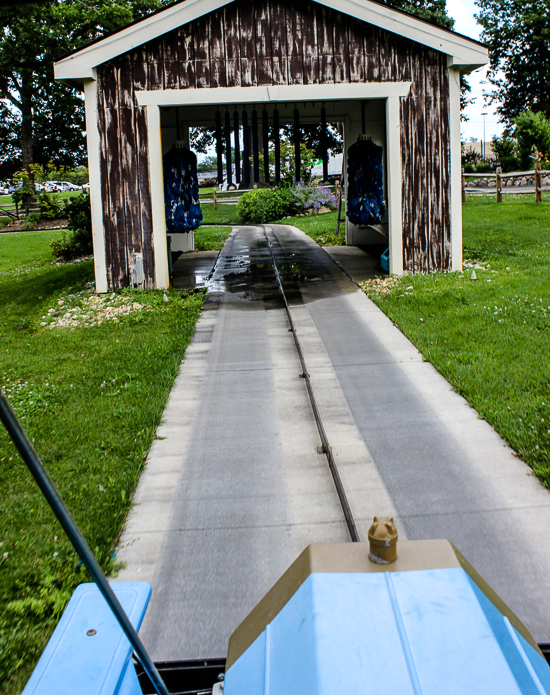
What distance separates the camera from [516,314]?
7.91m

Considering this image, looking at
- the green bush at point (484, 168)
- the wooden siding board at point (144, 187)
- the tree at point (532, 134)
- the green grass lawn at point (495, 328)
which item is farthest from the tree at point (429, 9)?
the wooden siding board at point (144, 187)

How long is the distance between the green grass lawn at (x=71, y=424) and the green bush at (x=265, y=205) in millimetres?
16254

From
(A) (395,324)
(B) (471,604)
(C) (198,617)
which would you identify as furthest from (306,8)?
(B) (471,604)

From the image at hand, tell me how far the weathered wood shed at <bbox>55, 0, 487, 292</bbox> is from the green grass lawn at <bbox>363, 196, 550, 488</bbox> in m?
1.64

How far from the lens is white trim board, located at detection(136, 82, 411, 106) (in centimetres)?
1041

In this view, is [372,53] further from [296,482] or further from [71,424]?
[296,482]

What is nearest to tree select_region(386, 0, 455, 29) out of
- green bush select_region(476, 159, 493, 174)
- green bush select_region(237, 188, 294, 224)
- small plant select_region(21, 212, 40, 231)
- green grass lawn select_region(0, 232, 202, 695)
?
green bush select_region(476, 159, 493, 174)

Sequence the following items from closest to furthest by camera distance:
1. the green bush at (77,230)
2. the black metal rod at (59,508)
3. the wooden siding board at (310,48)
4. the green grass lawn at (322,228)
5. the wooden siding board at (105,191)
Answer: the black metal rod at (59,508)
the wooden siding board at (310,48)
the wooden siding board at (105,191)
the green bush at (77,230)
the green grass lawn at (322,228)

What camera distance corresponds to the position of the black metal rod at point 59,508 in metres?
1.29

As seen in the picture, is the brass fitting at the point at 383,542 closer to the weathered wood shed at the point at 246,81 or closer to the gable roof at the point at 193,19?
the weathered wood shed at the point at 246,81

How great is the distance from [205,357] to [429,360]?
2515 millimetres

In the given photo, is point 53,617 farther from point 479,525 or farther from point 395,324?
point 395,324

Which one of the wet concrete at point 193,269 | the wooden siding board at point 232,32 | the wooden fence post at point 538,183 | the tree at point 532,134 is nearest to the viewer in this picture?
the wooden siding board at point 232,32

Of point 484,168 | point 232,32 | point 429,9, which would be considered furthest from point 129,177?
point 484,168
